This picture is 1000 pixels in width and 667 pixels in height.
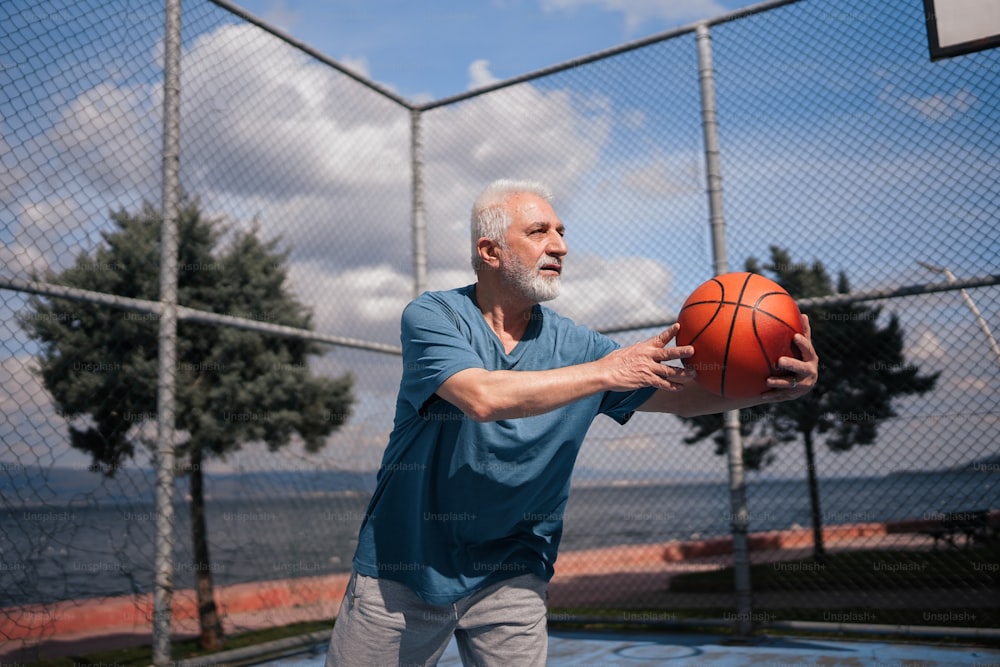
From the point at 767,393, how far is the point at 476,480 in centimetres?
102

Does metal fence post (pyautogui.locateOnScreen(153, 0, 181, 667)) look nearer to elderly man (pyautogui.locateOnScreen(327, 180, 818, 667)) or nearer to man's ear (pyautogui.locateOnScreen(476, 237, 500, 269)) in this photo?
elderly man (pyautogui.locateOnScreen(327, 180, 818, 667))

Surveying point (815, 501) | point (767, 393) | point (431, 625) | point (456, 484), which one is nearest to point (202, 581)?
A: point (431, 625)

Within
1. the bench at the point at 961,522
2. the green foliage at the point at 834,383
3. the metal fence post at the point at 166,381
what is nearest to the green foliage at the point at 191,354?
the metal fence post at the point at 166,381

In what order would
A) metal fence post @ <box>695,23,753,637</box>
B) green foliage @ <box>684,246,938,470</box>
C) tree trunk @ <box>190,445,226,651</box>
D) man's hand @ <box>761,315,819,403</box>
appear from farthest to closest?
tree trunk @ <box>190,445,226,651</box>
green foliage @ <box>684,246,938,470</box>
metal fence post @ <box>695,23,753,637</box>
man's hand @ <box>761,315,819,403</box>

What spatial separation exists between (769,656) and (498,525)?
3.50 metres

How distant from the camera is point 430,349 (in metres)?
2.16

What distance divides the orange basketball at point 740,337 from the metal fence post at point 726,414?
2.94m

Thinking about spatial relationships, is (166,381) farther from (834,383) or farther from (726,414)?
(834,383)

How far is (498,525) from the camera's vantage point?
2.34 metres

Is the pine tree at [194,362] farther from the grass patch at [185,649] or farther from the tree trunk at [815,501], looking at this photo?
the tree trunk at [815,501]

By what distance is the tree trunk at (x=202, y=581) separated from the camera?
6.50m

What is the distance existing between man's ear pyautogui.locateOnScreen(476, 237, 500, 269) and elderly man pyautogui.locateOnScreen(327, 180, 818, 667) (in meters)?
0.01

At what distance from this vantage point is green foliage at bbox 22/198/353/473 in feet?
18.0

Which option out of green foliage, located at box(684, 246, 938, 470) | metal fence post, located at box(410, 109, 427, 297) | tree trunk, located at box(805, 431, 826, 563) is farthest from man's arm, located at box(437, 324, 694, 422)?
tree trunk, located at box(805, 431, 826, 563)
